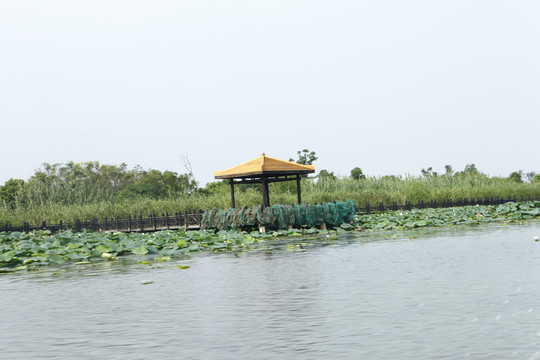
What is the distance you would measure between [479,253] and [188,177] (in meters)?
46.7

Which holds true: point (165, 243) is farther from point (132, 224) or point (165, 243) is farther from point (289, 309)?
point (289, 309)

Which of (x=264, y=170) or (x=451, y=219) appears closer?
(x=264, y=170)

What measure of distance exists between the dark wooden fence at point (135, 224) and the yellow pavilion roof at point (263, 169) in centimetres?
286

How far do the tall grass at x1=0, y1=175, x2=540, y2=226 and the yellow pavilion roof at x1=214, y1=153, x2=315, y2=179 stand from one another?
19.4 ft

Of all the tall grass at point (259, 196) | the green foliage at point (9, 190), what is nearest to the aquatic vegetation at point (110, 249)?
the tall grass at point (259, 196)

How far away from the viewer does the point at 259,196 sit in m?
33.0

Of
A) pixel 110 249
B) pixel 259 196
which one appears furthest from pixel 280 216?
pixel 259 196

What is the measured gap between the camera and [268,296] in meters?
9.44

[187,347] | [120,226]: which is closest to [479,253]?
[187,347]

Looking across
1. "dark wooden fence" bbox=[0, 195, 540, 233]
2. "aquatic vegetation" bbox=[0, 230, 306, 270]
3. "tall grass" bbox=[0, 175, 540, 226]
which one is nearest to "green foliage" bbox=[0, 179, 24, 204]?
"tall grass" bbox=[0, 175, 540, 226]

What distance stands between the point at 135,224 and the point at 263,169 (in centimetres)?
807

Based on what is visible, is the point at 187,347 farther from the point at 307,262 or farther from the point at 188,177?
the point at 188,177

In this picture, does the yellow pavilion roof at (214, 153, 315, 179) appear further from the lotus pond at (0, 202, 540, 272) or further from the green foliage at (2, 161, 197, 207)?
the green foliage at (2, 161, 197, 207)

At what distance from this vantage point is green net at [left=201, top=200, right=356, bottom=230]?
23344mm
